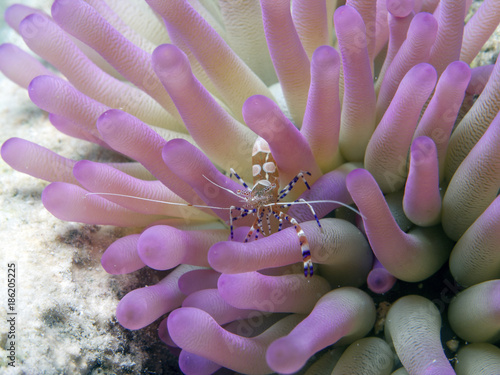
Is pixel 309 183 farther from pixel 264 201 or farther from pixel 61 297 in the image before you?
pixel 61 297

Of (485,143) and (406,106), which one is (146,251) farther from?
(485,143)

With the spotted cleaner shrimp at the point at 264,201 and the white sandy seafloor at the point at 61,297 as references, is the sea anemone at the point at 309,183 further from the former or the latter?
the white sandy seafloor at the point at 61,297

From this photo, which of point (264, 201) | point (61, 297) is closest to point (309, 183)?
point (264, 201)

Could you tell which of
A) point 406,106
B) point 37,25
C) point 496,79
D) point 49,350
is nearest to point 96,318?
point 49,350

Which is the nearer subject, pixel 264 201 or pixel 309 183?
pixel 309 183

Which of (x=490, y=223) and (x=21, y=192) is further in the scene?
(x=21, y=192)

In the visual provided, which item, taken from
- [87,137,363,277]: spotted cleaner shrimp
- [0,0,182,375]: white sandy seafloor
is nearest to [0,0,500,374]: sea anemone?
[87,137,363,277]: spotted cleaner shrimp

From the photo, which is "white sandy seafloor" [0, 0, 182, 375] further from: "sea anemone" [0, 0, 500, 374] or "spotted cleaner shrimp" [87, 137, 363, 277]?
"spotted cleaner shrimp" [87, 137, 363, 277]
